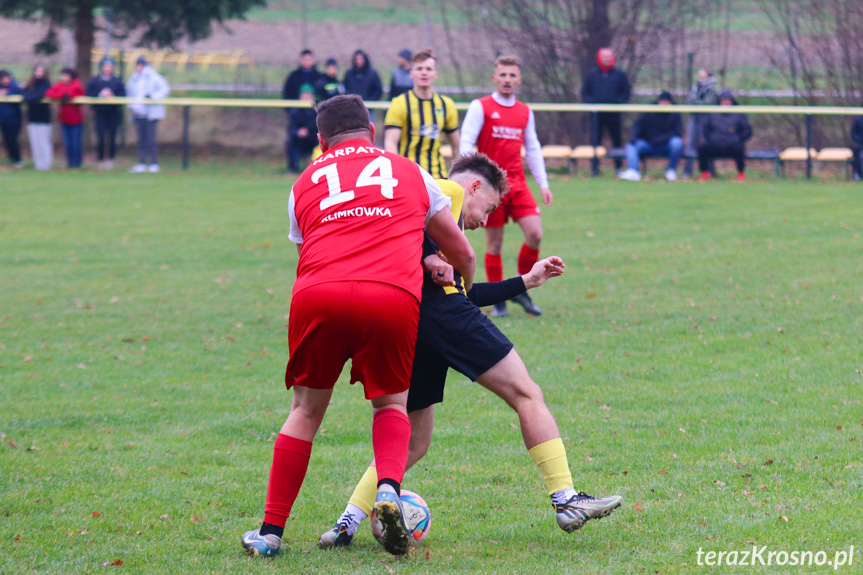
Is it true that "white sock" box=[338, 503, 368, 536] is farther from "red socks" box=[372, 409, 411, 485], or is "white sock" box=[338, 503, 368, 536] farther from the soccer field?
"red socks" box=[372, 409, 411, 485]

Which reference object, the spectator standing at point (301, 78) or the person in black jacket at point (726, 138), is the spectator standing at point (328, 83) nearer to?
the spectator standing at point (301, 78)

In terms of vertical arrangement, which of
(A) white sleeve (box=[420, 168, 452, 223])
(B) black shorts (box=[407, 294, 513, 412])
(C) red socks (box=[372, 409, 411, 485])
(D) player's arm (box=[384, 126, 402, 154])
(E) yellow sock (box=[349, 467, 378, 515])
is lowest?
(E) yellow sock (box=[349, 467, 378, 515])

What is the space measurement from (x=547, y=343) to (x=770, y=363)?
1.82 metres

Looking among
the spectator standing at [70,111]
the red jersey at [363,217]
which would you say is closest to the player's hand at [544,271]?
the red jersey at [363,217]

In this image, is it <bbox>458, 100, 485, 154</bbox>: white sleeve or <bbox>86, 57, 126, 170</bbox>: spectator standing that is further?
<bbox>86, 57, 126, 170</bbox>: spectator standing

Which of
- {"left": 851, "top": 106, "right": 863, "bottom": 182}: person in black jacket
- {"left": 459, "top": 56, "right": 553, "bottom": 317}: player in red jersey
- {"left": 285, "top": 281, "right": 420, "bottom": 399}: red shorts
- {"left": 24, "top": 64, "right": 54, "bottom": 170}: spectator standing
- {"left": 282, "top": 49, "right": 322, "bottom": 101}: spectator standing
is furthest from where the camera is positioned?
{"left": 24, "top": 64, "right": 54, "bottom": 170}: spectator standing

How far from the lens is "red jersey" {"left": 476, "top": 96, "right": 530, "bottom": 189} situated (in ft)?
30.6

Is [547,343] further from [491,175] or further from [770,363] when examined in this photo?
[491,175]

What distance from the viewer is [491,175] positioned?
4.60 meters

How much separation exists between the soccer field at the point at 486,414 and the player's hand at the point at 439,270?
44.8 inches

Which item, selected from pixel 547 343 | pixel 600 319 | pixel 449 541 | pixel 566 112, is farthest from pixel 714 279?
pixel 566 112

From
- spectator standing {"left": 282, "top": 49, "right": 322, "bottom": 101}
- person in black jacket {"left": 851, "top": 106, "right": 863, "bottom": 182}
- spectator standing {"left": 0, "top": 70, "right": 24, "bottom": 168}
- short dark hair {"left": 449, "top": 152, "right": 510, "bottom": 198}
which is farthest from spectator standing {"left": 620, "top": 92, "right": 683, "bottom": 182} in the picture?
short dark hair {"left": 449, "top": 152, "right": 510, "bottom": 198}

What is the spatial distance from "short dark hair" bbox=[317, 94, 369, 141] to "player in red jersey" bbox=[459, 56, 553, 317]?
496 centimetres

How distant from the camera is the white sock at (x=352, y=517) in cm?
427
